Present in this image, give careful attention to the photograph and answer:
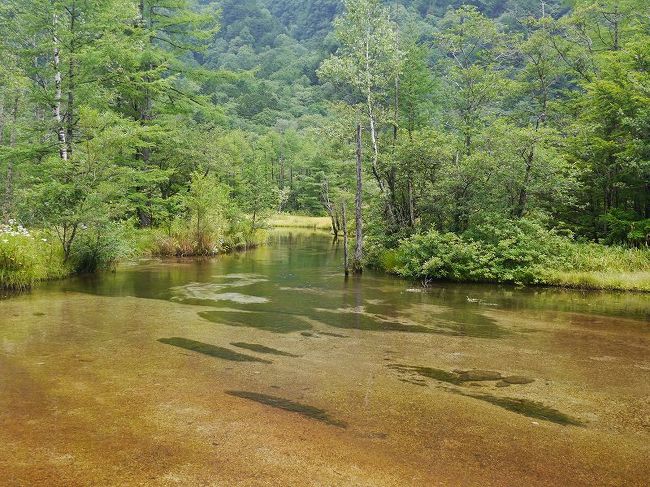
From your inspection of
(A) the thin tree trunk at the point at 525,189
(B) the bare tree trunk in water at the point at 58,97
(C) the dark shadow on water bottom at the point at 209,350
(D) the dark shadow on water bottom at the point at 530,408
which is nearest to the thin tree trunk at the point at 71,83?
(B) the bare tree trunk in water at the point at 58,97

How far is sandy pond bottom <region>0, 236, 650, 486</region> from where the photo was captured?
388cm

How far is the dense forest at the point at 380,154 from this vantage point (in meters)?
15.5

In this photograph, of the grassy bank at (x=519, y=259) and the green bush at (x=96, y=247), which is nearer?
the green bush at (x=96, y=247)

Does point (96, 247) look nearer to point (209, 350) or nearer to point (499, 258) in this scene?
point (209, 350)

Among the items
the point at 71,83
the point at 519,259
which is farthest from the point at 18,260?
the point at 519,259

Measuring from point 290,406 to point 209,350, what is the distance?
2620mm

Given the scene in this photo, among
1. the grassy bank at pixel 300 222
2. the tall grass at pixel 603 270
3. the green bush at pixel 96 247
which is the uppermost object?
the grassy bank at pixel 300 222

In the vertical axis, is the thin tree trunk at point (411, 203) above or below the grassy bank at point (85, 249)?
above

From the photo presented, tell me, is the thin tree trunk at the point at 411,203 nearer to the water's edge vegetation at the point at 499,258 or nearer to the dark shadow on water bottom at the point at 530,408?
the water's edge vegetation at the point at 499,258

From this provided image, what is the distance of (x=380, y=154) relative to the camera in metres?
20.0

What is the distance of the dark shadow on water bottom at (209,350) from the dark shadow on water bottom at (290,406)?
1.36m

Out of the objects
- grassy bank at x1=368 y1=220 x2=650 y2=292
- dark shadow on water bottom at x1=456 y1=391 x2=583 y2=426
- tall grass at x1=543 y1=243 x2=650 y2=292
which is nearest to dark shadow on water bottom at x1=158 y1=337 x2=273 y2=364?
dark shadow on water bottom at x1=456 y1=391 x2=583 y2=426

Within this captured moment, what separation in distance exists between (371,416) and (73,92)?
19621 mm

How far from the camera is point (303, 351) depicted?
7469 millimetres
